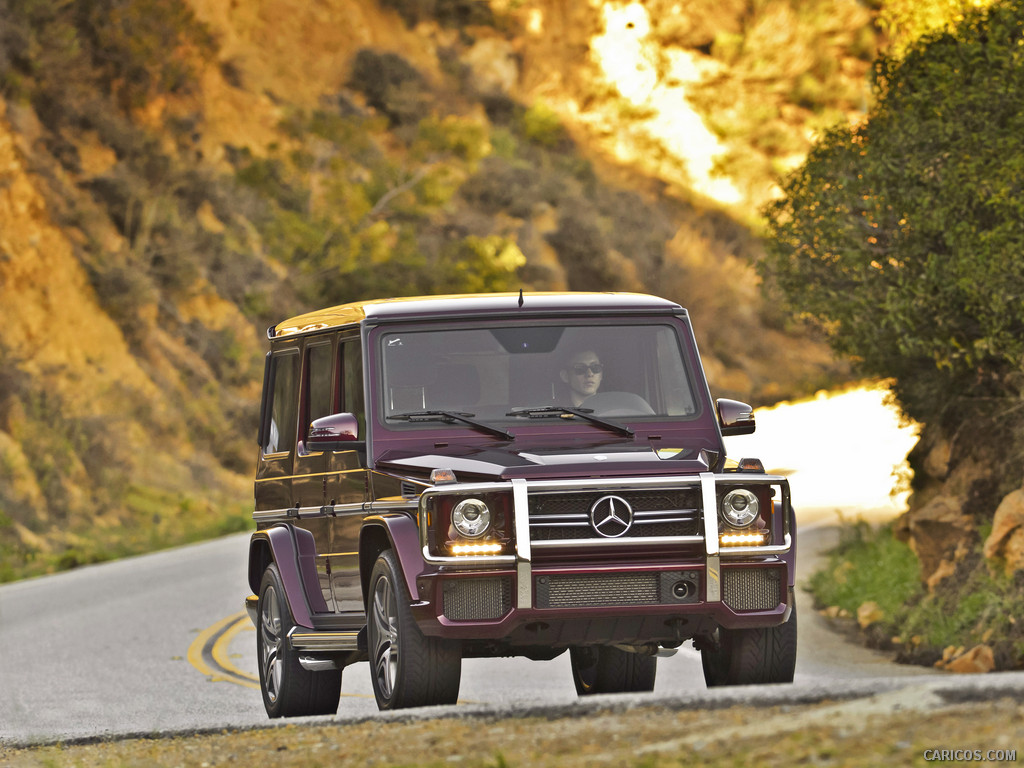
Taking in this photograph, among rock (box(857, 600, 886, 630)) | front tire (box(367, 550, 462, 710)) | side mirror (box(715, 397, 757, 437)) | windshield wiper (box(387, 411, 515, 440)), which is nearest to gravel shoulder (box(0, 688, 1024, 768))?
front tire (box(367, 550, 462, 710))

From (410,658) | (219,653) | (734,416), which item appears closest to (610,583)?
(410,658)

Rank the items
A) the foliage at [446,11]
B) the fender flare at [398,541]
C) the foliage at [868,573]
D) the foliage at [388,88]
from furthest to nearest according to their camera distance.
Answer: the foliage at [446,11] → the foliage at [388,88] → the foliage at [868,573] → the fender flare at [398,541]

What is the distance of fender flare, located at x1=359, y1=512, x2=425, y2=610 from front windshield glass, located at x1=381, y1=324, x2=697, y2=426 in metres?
0.63

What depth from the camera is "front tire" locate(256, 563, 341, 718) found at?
29.2 ft

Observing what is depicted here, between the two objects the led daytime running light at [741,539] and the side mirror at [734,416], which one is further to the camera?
the side mirror at [734,416]

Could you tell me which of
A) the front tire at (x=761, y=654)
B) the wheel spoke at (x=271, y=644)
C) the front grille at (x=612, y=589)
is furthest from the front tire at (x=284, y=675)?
the front tire at (x=761, y=654)

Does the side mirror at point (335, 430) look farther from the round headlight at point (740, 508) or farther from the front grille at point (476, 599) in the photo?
the round headlight at point (740, 508)

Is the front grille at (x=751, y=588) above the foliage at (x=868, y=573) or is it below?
above

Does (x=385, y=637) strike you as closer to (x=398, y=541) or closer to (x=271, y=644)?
(x=398, y=541)

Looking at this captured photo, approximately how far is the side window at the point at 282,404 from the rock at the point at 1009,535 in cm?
859

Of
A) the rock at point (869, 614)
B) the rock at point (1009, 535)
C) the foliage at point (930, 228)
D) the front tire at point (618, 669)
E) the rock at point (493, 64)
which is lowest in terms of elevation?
the rock at point (869, 614)

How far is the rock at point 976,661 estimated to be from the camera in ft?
48.3

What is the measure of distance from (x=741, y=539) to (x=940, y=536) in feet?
37.4

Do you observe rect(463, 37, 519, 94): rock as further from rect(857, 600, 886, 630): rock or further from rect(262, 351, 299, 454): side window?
rect(262, 351, 299, 454): side window
